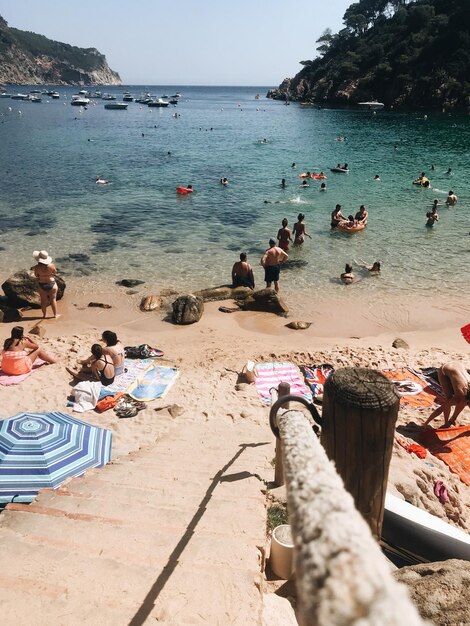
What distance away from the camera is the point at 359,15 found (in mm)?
103938

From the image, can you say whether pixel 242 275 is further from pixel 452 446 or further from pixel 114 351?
pixel 452 446

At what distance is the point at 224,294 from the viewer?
45.2ft

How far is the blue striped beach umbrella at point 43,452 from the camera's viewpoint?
215 inches

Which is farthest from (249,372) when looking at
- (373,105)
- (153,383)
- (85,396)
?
(373,105)

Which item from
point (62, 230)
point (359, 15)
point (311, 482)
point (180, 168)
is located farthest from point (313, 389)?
point (359, 15)

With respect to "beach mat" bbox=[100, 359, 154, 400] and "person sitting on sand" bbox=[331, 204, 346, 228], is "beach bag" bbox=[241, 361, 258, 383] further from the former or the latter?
"person sitting on sand" bbox=[331, 204, 346, 228]

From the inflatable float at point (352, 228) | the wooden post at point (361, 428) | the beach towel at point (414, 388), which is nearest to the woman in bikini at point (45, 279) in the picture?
the beach towel at point (414, 388)

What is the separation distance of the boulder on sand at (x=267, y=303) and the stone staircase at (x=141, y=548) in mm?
7616

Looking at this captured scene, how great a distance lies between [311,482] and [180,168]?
37.0 metres

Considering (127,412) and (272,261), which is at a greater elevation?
(272,261)

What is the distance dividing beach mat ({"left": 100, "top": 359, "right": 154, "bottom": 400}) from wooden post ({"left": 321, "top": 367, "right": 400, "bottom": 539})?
271 inches

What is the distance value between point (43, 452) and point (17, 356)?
12.0ft

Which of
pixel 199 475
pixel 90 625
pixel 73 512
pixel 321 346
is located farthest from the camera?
pixel 321 346

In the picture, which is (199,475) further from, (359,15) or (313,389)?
(359,15)
